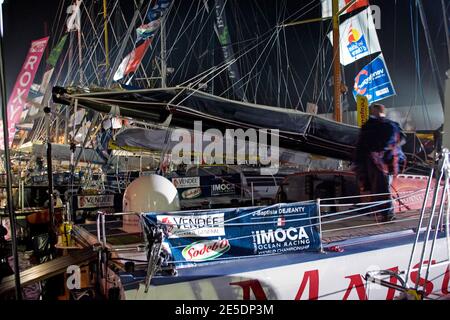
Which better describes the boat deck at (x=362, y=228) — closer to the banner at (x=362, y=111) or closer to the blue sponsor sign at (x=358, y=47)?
the banner at (x=362, y=111)

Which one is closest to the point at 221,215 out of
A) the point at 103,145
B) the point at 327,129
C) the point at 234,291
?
the point at 234,291

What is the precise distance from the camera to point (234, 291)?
3.81 metres

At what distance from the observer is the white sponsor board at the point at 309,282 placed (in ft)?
12.0

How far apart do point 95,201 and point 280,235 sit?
7235mm

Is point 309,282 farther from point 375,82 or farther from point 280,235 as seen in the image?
point 375,82

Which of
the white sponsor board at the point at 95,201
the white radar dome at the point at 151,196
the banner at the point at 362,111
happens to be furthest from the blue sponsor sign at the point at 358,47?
the white sponsor board at the point at 95,201

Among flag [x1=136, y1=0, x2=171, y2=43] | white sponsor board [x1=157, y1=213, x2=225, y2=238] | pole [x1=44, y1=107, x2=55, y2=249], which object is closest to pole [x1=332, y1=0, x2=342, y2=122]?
flag [x1=136, y1=0, x2=171, y2=43]

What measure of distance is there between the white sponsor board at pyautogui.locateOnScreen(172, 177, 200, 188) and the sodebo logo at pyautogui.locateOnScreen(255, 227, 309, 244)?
6804 mm

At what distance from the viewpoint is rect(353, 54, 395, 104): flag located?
1034 centimetres

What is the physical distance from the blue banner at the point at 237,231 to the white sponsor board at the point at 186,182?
22.4 ft

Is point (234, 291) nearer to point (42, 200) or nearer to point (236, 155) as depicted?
point (236, 155)

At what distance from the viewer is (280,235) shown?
458 cm

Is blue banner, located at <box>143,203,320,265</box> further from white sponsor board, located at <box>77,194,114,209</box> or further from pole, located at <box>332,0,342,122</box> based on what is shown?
white sponsor board, located at <box>77,194,114,209</box>
